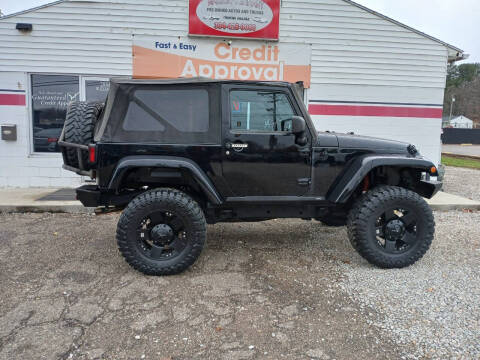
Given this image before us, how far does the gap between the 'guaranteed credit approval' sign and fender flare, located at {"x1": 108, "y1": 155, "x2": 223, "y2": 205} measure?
455 cm

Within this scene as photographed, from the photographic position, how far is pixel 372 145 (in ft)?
12.8

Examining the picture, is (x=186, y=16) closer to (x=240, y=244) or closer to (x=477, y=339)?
(x=240, y=244)

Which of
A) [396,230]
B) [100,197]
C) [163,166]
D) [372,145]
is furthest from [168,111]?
[396,230]

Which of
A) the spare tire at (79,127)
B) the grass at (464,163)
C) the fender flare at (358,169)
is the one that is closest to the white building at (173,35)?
the spare tire at (79,127)

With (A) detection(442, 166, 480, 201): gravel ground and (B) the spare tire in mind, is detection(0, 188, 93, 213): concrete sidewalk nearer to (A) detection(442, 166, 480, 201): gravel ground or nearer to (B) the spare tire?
(B) the spare tire

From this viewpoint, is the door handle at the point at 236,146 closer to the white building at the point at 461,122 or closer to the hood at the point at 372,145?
the hood at the point at 372,145

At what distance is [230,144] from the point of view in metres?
3.60

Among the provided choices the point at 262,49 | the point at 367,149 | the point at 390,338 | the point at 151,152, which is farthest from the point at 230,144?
the point at 262,49

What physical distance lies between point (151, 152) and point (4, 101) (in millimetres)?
5685

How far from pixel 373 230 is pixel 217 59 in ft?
17.6

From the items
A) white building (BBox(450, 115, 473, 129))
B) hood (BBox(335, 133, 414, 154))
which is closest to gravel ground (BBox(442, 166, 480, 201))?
hood (BBox(335, 133, 414, 154))

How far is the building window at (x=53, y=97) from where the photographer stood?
7469 millimetres

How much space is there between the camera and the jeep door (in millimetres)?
3625

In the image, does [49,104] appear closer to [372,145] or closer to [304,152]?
[304,152]
